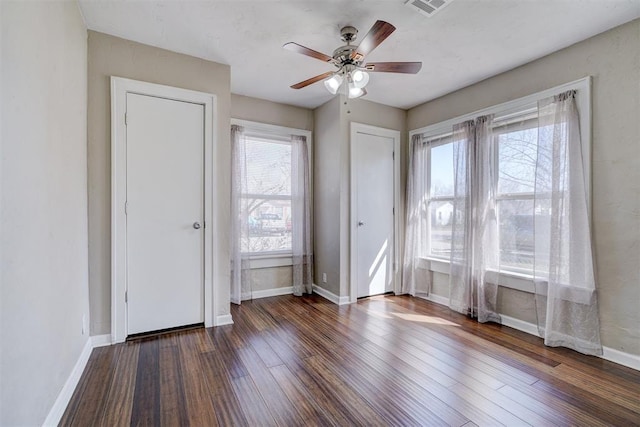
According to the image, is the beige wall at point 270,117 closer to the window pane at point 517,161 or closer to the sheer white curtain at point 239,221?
the sheer white curtain at point 239,221

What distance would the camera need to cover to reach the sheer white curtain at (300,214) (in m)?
4.02

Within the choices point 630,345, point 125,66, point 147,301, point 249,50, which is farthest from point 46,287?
point 630,345

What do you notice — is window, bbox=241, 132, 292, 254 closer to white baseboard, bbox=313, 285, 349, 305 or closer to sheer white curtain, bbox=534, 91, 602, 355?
white baseboard, bbox=313, 285, 349, 305

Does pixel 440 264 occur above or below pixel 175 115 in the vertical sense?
below

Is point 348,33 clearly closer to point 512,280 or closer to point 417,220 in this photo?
point 417,220

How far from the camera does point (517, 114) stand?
2.91m

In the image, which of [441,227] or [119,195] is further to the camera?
[441,227]

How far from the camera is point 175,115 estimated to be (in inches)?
107

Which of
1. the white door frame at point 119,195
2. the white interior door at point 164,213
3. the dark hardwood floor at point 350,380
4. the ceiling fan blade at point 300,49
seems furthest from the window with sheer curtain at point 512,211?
the white door frame at point 119,195

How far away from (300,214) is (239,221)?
843 mm

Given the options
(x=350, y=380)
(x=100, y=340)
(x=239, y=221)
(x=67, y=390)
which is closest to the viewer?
(x=67, y=390)

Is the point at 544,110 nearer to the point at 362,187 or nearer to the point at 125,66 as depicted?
the point at 362,187

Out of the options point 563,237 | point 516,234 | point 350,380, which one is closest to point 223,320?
point 350,380

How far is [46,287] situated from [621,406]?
334cm
